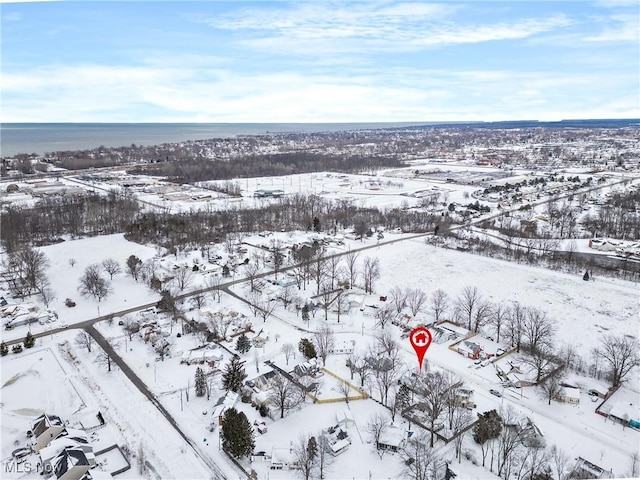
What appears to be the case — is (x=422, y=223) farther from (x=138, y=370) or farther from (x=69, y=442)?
(x=69, y=442)

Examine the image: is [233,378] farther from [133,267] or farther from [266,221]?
[266,221]

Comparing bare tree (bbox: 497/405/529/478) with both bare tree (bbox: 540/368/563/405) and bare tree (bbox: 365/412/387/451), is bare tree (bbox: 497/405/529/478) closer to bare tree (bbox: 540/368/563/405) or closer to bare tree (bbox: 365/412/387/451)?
bare tree (bbox: 540/368/563/405)

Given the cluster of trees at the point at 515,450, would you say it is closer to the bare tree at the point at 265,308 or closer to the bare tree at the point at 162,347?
the bare tree at the point at 265,308

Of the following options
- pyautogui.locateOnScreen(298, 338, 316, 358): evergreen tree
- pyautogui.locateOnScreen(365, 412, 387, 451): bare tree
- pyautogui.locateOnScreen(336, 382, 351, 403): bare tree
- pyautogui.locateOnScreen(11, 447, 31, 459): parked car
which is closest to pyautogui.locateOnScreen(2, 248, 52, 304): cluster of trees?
pyautogui.locateOnScreen(11, 447, 31, 459): parked car

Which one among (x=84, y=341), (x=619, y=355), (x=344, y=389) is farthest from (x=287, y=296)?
(x=619, y=355)

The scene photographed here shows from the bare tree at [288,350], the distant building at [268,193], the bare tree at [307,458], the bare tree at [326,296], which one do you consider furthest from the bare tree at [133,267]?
the distant building at [268,193]

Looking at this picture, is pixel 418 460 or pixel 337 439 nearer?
pixel 418 460
